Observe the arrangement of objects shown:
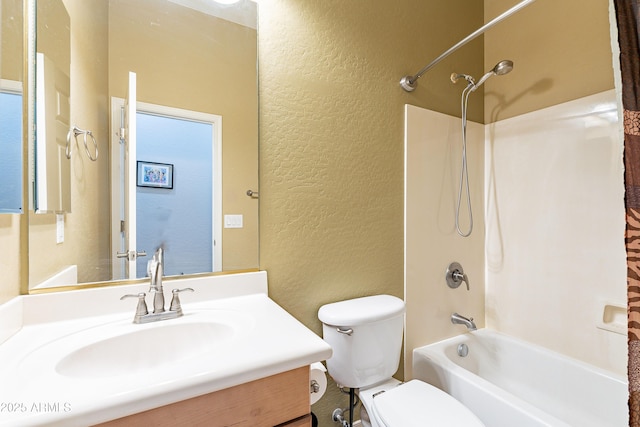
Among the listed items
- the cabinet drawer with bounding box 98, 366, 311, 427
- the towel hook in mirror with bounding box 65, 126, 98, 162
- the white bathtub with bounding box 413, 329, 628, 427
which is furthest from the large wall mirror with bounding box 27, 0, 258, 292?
the white bathtub with bounding box 413, 329, 628, 427

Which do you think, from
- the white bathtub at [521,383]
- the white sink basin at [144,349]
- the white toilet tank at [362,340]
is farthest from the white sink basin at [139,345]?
the white bathtub at [521,383]

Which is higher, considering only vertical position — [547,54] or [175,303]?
[547,54]

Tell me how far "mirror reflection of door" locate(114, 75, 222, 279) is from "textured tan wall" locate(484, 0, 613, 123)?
1834 millimetres

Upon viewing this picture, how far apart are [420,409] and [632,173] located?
1.07 metres

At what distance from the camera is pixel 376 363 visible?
128 cm

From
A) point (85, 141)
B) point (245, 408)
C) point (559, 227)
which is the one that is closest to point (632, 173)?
point (559, 227)

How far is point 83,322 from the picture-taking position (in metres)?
0.91

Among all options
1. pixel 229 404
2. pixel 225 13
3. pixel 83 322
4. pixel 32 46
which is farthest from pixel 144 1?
pixel 229 404

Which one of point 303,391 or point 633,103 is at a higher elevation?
point 633,103

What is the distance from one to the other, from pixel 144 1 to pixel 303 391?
1.42 m

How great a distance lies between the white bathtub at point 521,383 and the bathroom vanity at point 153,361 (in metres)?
0.91

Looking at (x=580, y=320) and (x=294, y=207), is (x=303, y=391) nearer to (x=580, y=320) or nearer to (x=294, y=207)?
(x=294, y=207)

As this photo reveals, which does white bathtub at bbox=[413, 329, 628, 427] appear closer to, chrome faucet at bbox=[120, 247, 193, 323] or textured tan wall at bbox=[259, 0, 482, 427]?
textured tan wall at bbox=[259, 0, 482, 427]

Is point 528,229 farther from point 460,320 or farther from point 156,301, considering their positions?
point 156,301
